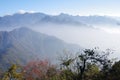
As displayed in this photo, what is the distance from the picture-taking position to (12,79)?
8956cm

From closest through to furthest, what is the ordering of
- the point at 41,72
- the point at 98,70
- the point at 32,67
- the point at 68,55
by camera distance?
the point at 98,70, the point at 68,55, the point at 41,72, the point at 32,67

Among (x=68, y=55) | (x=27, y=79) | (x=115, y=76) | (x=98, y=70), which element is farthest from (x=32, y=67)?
(x=115, y=76)

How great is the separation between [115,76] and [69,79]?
10753mm

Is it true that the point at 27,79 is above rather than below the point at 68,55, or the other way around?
below

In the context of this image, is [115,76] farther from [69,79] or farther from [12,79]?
[12,79]

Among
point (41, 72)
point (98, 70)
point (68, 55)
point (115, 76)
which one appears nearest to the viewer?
point (115, 76)

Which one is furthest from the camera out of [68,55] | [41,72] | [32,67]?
[32,67]

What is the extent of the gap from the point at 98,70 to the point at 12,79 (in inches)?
1704

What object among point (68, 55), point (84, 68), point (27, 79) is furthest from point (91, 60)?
point (27, 79)

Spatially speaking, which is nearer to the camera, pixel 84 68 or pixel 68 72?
pixel 84 68

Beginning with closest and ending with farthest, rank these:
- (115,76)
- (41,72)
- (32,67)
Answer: (115,76) → (41,72) → (32,67)

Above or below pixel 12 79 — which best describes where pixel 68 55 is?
above

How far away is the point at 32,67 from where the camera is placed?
312 feet

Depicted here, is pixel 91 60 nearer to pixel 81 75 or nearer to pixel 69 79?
pixel 81 75
